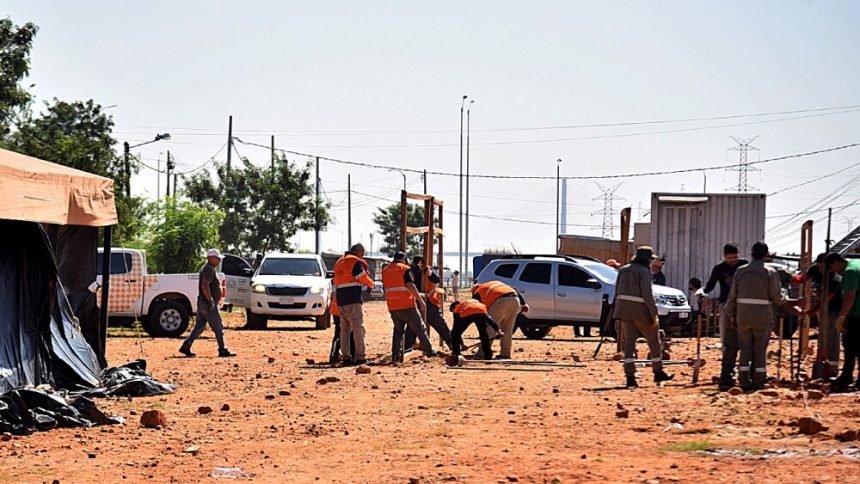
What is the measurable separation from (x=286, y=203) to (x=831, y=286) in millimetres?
42341

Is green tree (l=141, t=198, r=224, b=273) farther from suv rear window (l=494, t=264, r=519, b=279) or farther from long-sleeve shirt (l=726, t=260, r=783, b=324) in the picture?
long-sleeve shirt (l=726, t=260, r=783, b=324)

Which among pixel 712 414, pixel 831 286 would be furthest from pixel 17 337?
pixel 831 286

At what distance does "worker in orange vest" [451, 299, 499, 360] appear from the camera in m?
18.9

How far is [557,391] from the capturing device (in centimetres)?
1470

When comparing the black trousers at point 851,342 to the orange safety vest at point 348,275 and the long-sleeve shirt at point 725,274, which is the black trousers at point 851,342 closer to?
the long-sleeve shirt at point 725,274

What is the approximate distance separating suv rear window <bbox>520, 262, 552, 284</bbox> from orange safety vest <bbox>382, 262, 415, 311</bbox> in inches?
331

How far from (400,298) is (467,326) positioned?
115 cm

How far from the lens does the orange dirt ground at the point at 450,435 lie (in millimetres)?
9039

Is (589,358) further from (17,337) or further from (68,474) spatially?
(68,474)

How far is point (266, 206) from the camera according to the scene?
56844 millimetres

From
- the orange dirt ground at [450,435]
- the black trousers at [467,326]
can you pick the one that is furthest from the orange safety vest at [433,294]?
the orange dirt ground at [450,435]

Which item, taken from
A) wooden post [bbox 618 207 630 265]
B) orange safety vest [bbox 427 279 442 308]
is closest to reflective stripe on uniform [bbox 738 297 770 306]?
wooden post [bbox 618 207 630 265]

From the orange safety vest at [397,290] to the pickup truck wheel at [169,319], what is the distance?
359 inches

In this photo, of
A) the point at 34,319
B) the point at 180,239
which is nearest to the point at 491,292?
the point at 34,319
